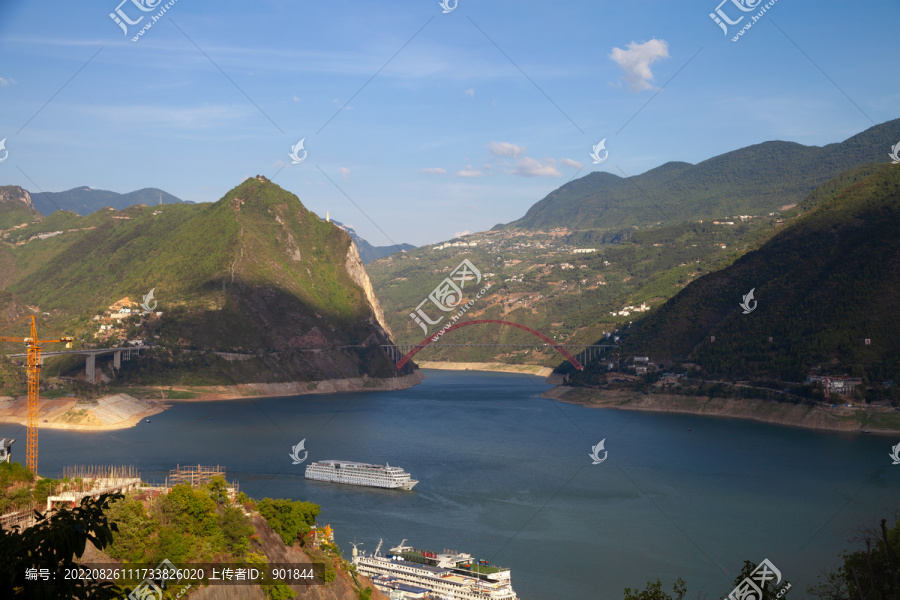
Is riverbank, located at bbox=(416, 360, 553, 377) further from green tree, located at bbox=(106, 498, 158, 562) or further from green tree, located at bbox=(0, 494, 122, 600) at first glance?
green tree, located at bbox=(0, 494, 122, 600)

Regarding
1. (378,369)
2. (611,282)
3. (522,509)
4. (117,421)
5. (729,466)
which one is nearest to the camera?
(522,509)

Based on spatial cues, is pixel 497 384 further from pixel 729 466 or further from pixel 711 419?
pixel 729 466

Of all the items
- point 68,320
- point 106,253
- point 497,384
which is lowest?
point 497,384

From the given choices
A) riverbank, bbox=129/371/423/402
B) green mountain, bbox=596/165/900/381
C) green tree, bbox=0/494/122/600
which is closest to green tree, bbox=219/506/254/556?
green tree, bbox=0/494/122/600

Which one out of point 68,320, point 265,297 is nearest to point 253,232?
point 265,297

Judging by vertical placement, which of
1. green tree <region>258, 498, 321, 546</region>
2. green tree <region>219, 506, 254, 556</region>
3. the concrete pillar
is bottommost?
the concrete pillar

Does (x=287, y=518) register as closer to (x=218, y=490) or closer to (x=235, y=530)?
(x=218, y=490)
